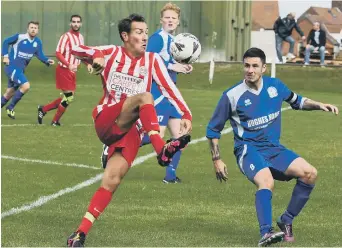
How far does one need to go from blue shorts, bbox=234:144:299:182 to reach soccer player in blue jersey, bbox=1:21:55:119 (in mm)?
13681

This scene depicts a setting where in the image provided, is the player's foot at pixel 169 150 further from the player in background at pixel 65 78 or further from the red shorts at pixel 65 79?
the red shorts at pixel 65 79

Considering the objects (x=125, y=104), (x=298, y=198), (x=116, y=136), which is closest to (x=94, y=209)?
(x=116, y=136)

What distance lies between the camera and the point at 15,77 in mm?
22484

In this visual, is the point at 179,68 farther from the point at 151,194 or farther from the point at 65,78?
the point at 65,78

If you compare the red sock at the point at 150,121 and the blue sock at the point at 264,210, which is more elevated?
the red sock at the point at 150,121

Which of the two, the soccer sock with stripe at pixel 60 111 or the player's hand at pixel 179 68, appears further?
the soccer sock with stripe at pixel 60 111

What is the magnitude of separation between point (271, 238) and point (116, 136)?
1622mm

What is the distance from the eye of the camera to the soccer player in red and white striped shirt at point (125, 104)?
27.8ft

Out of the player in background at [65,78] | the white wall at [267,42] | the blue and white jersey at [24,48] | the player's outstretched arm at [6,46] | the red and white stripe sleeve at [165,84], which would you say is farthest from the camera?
the white wall at [267,42]

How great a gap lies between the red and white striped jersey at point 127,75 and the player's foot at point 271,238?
136 cm

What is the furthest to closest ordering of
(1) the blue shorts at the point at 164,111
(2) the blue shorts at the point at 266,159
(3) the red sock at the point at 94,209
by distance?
(1) the blue shorts at the point at 164,111 → (2) the blue shorts at the point at 266,159 → (3) the red sock at the point at 94,209

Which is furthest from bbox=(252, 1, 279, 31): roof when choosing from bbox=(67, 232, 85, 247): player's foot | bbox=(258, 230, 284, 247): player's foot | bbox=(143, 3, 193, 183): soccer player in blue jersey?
bbox=(67, 232, 85, 247): player's foot

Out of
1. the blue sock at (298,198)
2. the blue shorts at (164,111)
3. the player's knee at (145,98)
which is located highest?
the player's knee at (145,98)

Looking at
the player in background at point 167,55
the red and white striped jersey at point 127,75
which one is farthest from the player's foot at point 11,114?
the red and white striped jersey at point 127,75
